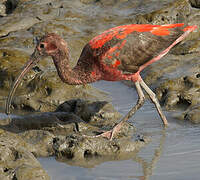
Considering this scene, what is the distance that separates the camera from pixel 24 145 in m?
6.89

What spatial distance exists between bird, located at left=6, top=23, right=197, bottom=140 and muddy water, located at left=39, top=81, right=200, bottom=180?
1.44ft

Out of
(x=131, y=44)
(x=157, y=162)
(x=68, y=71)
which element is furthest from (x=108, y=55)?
(x=157, y=162)

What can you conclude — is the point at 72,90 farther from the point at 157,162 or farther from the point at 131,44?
the point at 157,162

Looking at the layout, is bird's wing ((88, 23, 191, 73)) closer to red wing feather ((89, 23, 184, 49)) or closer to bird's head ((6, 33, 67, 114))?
red wing feather ((89, 23, 184, 49))

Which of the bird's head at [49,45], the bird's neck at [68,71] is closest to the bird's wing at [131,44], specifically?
the bird's neck at [68,71]

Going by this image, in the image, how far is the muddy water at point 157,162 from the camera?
6.09m

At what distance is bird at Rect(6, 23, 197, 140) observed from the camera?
8.12 metres

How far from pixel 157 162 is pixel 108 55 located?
2.26 metres

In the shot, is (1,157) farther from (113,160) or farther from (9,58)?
(9,58)

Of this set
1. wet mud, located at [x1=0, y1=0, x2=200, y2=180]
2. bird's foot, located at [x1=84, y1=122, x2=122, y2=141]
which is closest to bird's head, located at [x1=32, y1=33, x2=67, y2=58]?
wet mud, located at [x1=0, y1=0, x2=200, y2=180]

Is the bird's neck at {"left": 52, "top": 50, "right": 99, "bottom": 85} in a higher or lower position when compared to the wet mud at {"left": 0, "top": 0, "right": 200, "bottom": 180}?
higher

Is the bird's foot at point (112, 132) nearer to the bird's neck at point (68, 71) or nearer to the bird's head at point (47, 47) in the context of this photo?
the bird's neck at point (68, 71)

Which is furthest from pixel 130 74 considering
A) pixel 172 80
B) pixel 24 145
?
pixel 24 145

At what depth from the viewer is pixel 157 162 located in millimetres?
6551
